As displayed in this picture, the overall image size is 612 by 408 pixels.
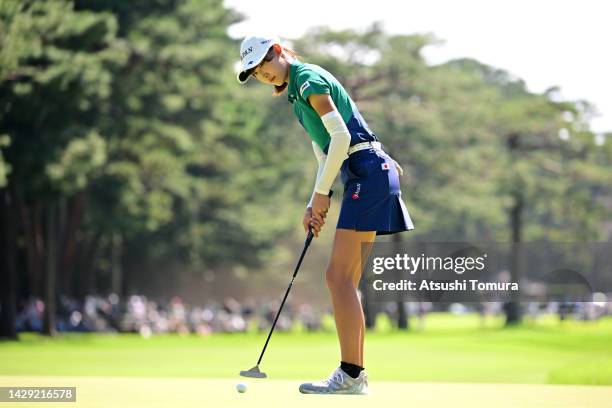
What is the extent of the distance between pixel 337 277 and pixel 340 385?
709 mm

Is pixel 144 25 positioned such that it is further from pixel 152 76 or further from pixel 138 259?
pixel 138 259

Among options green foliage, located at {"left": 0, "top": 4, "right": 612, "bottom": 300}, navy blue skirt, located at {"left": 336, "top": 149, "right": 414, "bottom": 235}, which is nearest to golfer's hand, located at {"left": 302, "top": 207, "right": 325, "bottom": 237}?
navy blue skirt, located at {"left": 336, "top": 149, "right": 414, "bottom": 235}

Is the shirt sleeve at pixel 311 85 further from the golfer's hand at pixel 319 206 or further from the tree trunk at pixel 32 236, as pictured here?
the tree trunk at pixel 32 236

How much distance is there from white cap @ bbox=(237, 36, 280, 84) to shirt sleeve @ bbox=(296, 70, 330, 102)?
296 millimetres

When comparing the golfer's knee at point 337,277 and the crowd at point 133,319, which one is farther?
the crowd at point 133,319

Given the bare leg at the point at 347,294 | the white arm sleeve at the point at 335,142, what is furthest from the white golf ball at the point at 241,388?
the white arm sleeve at the point at 335,142

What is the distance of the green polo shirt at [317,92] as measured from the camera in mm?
7449

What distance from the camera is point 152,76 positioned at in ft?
119

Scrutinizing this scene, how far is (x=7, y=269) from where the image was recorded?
3406 centimetres

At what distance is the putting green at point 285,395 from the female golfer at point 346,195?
325 mm

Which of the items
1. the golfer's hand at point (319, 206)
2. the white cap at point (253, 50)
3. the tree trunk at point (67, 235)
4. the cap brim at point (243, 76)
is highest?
the white cap at point (253, 50)

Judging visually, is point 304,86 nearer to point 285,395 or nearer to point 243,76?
point 243,76

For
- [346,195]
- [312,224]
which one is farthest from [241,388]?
[346,195]

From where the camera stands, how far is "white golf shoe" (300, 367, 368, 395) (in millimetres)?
Answer: 7555
